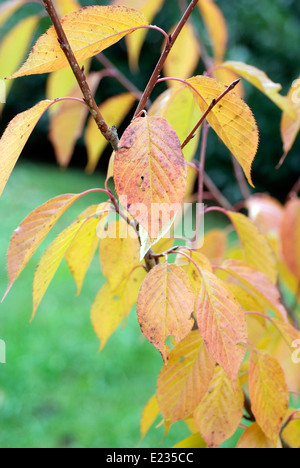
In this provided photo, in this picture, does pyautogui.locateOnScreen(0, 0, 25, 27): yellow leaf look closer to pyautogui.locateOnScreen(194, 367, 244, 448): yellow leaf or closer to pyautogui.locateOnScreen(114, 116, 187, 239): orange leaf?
pyautogui.locateOnScreen(114, 116, 187, 239): orange leaf

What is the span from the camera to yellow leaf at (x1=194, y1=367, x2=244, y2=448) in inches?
20.7

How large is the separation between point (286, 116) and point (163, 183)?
348 millimetres

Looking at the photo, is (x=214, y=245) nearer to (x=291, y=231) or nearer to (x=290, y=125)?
(x=291, y=231)

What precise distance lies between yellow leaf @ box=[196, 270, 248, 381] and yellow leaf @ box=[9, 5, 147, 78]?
0.24 metres

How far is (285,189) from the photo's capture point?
546 cm

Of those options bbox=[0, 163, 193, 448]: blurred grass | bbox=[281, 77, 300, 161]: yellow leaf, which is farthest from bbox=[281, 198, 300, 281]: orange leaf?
bbox=[0, 163, 193, 448]: blurred grass

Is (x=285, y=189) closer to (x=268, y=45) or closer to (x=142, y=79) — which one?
(x=268, y=45)

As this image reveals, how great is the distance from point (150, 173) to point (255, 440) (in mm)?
376

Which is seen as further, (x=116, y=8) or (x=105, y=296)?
(x=105, y=296)

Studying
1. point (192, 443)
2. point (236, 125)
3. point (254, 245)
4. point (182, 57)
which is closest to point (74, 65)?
point (236, 125)

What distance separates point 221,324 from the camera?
445 millimetres

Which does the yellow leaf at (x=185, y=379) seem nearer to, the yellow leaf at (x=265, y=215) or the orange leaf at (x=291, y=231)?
the orange leaf at (x=291, y=231)
